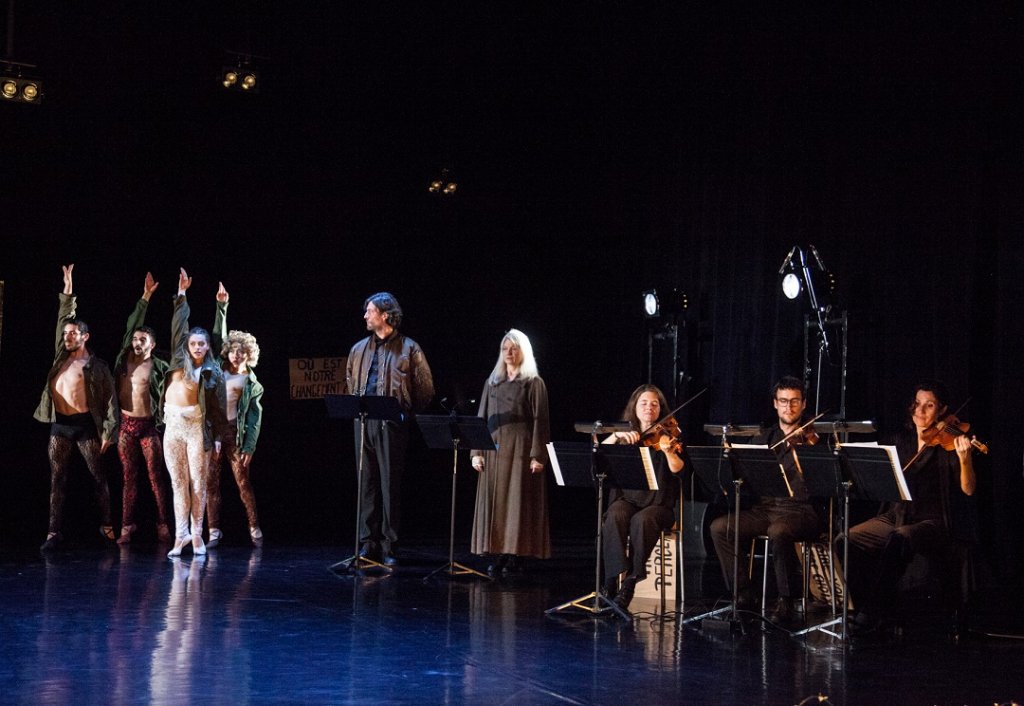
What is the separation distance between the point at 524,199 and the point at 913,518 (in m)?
6.83

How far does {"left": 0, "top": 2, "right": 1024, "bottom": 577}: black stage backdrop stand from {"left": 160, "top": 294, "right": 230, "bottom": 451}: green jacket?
157 centimetres

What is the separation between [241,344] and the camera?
9.09 metres

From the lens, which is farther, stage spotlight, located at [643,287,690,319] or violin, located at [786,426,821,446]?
stage spotlight, located at [643,287,690,319]

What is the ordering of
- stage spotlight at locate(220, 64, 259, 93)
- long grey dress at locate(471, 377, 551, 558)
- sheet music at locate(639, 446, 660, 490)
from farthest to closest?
stage spotlight at locate(220, 64, 259, 93), long grey dress at locate(471, 377, 551, 558), sheet music at locate(639, 446, 660, 490)

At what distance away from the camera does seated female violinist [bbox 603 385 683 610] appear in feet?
20.8

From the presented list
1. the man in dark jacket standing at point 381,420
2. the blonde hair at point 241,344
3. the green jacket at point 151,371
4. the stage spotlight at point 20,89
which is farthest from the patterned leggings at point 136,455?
the stage spotlight at point 20,89

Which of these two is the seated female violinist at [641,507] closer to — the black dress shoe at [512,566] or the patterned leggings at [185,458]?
the black dress shoe at [512,566]

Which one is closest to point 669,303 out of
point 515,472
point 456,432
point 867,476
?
point 515,472

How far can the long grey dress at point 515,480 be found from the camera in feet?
25.0

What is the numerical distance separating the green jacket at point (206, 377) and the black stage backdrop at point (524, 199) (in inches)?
61.6

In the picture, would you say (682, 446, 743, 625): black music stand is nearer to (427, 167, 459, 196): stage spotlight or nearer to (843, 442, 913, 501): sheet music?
(843, 442, 913, 501): sheet music

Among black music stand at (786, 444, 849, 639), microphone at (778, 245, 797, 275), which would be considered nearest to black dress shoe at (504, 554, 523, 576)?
black music stand at (786, 444, 849, 639)

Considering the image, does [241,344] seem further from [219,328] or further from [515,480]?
[515,480]

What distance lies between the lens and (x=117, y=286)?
10.4m
